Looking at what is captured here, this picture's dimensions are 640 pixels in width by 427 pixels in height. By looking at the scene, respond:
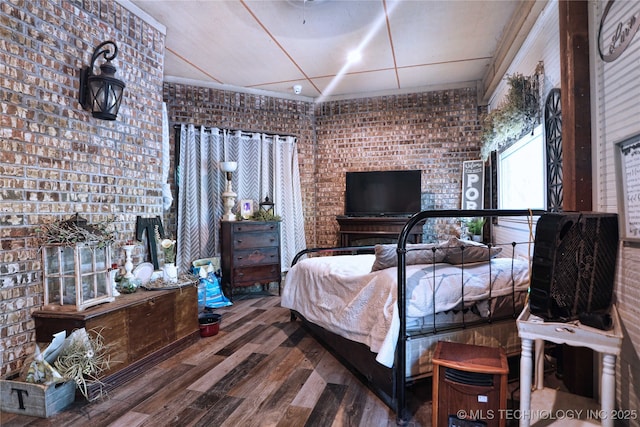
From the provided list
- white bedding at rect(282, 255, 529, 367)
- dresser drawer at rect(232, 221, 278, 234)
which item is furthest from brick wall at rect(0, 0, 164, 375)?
white bedding at rect(282, 255, 529, 367)

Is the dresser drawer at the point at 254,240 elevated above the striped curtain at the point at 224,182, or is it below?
below

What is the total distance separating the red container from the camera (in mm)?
2930

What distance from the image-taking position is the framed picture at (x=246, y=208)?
4.51m

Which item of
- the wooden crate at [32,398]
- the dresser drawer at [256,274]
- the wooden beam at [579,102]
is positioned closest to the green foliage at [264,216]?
the dresser drawer at [256,274]

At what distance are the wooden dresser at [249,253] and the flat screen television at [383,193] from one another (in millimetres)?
1302

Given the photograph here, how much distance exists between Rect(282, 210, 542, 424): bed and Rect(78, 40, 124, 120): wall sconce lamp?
204 cm

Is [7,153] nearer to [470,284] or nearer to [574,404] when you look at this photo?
[470,284]

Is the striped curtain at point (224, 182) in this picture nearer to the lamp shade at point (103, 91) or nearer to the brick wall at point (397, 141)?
the brick wall at point (397, 141)

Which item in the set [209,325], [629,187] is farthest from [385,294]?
[209,325]

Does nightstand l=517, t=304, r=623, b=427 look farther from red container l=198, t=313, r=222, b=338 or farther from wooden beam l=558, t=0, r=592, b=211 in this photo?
red container l=198, t=313, r=222, b=338

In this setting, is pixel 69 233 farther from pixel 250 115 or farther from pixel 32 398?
pixel 250 115

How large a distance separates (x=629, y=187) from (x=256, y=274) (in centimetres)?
363

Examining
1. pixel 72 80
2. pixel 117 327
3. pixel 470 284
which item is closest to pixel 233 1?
pixel 72 80

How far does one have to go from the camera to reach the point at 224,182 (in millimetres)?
4660
